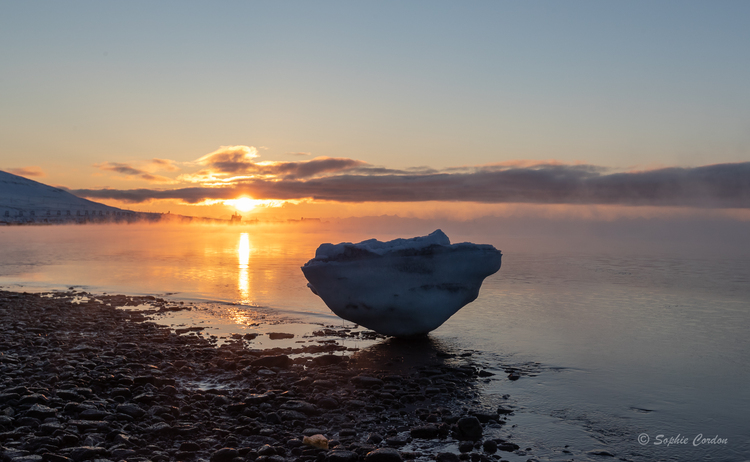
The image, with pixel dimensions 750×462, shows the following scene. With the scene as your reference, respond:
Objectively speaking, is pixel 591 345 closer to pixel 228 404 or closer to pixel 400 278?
pixel 400 278

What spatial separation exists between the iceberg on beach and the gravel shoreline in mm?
1156

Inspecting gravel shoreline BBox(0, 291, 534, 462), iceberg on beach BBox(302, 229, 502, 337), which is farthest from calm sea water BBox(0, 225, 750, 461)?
iceberg on beach BBox(302, 229, 502, 337)

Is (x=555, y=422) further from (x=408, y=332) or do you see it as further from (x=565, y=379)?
(x=408, y=332)

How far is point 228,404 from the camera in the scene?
29.6 ft

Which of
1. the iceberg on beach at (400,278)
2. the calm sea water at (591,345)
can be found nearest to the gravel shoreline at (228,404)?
the calm sea water at (591,345)

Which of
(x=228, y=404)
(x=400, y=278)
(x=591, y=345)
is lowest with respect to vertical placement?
(x=591, y=345)

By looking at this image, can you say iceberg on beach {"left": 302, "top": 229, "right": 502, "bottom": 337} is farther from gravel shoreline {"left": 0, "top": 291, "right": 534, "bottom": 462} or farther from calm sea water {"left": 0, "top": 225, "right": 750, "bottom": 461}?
calm sea water {"left": 0, "top": 225, "right": 750, "bottom": 461}

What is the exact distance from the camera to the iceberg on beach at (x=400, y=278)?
45.6 ft

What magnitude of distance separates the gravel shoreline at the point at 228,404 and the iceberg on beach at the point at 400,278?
1156 millimetres

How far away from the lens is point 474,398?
9875mm

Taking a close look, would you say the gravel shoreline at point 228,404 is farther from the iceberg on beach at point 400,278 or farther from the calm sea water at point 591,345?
the iceberg on beach at point 400,278

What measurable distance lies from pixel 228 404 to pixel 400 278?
625cm

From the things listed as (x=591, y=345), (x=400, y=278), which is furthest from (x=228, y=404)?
(x=591, y=345)

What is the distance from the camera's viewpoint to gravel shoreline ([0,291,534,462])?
→ 7219mm
